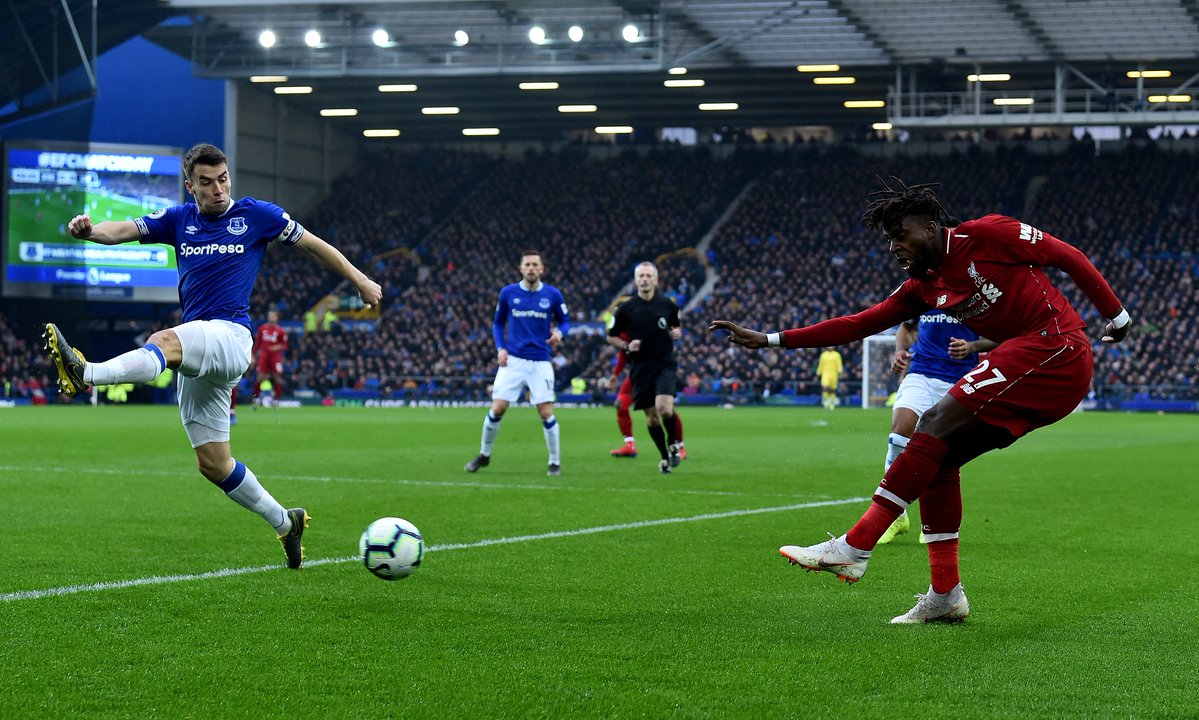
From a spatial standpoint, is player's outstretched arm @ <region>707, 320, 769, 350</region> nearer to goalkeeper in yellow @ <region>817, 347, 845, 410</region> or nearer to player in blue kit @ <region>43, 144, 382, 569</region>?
player in blue kit @ <region>43, 144, 382, 569</region>

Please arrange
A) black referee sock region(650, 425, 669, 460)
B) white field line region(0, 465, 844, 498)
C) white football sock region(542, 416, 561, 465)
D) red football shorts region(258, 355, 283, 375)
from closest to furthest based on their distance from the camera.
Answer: white field line region(0, 465, 844, 498), white football sock region(542, 416, 561, 465), black referee sock region(650, 425, 669, 460), red football shorts region(258, 355, 283, 375)

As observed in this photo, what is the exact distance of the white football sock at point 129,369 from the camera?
6.04 m

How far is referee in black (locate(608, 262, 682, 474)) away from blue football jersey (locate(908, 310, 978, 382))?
5.88 metres

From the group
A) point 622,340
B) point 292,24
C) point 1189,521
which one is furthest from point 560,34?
point 1189,521

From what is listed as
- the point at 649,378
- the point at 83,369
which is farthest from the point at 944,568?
the point at 649,378

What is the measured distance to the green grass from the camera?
4566 millimetres

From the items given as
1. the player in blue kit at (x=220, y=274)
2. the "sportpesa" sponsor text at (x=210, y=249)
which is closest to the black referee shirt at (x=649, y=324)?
the player in blue kit at (x=220, y=274)

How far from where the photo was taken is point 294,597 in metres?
6.45

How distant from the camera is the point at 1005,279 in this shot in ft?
19.5

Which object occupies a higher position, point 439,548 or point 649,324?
point 649,324

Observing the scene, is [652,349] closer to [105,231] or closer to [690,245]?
[105,231]

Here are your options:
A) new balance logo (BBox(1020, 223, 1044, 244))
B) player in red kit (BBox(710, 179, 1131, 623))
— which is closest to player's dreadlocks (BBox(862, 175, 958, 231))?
player in red kit (BBox(710, 179, 1131, 623))

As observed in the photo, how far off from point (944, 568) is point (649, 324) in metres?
10.1

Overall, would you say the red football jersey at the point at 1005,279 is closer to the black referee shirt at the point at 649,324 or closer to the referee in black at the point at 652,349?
the referee in black at the point at 652,349
